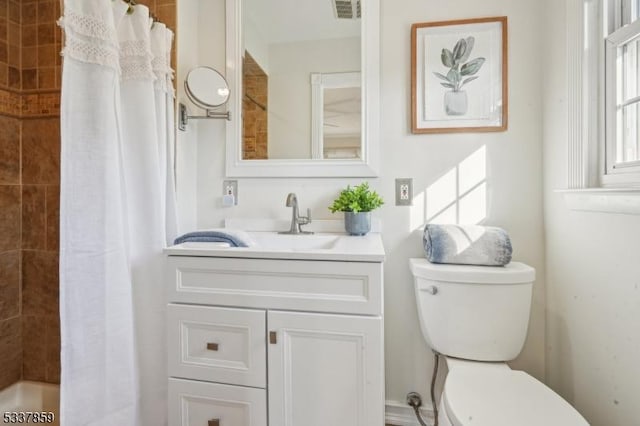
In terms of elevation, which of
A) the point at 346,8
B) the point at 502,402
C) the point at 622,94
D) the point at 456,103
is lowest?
the point at 502,402

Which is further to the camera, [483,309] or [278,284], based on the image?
[483,309]

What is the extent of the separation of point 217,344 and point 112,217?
0.58m

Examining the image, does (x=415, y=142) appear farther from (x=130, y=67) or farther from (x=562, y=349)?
(x=130, y=67)

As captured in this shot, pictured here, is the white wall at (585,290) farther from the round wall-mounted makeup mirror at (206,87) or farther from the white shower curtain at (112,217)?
the white shower curtain at (112,217)

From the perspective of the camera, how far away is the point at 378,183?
150 cm

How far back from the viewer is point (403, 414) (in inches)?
56.9

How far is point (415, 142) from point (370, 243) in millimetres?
588

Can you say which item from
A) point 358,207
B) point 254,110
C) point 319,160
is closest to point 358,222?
point 358,207

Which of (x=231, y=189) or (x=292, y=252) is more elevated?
(x=231, y=189)

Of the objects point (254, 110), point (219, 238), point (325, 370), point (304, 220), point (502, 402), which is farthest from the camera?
point (254, 110)

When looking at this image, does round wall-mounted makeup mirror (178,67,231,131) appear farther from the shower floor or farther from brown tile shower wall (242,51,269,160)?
the shower floor

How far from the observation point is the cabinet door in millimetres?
971

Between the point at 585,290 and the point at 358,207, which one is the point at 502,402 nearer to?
the point at 585,290

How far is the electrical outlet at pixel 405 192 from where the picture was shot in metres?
1.48
